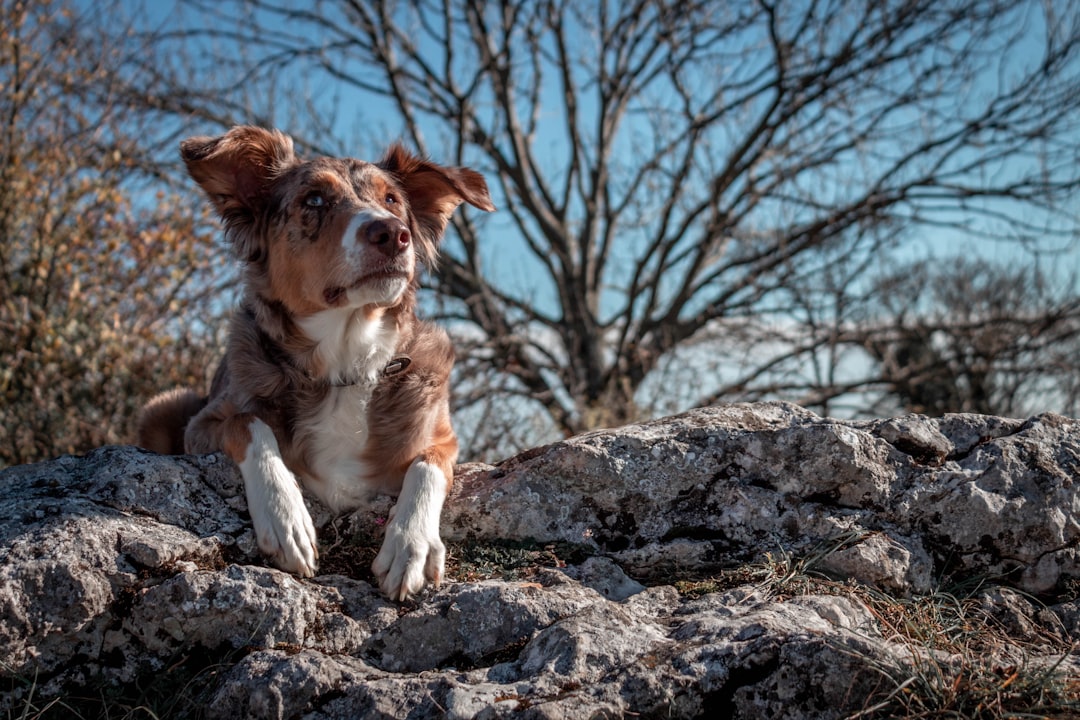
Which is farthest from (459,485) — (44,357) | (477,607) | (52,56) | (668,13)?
(668,13)

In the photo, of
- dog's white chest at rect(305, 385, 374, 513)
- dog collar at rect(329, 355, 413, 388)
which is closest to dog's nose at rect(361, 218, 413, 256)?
dog collar at rect(329, 355, 413, 388)

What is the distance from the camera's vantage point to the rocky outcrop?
2.28 m

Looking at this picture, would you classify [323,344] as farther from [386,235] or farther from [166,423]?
[166,423]

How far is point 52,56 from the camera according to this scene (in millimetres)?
7602

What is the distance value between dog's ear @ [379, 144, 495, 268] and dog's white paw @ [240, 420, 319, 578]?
1.42 m

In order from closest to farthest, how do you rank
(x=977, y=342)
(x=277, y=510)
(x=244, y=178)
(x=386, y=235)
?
(x=277, y=510), (x=386, y=235), (x=244, y=178), (x=977, y=342)

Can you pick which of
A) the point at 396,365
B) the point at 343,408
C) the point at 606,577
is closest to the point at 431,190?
the point at 396,365

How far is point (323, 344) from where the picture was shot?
3.48m

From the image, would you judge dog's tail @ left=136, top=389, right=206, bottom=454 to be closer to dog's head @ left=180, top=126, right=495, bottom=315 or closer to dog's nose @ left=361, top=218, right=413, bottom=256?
dog's head @ left=180, top=126, right=495, bottom=315

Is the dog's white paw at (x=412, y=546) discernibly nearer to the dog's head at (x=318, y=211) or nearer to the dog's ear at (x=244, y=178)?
the dog's head at (x=318, y=211)

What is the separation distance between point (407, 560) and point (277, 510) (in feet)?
1.64

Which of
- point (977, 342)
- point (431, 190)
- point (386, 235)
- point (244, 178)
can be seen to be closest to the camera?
point (386, 235)

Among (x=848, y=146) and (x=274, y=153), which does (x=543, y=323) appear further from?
(x=274, y=153)

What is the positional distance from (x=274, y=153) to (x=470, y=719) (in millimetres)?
2696
